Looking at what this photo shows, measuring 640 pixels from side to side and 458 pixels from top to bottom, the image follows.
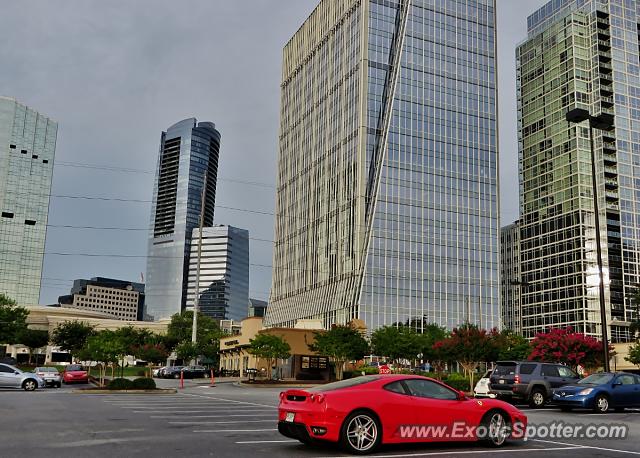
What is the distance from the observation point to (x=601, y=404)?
2112 cm

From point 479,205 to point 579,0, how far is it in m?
55.5

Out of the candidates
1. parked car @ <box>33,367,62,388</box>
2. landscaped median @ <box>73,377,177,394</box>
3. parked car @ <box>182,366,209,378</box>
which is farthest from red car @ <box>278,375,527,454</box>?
parked car @ <box>182,366,209,378</box>

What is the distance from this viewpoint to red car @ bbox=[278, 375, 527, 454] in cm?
1089

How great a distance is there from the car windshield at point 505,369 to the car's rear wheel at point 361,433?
1469 cm

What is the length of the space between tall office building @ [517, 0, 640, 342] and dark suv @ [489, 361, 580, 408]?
10457cm

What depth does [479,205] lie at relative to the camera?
11944 centimetres

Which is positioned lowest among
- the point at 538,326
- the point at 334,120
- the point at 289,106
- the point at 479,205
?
the point at 538,326

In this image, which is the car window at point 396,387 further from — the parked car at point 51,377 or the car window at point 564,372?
the parked car at point 51,377

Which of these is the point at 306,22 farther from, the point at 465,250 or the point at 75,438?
the point at 75,438

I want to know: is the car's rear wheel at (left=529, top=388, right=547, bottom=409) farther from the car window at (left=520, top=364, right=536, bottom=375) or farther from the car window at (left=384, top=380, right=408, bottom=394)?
the car window at (left=384, top=380, right=408, bottom=394)

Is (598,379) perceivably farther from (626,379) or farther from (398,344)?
(398,344)

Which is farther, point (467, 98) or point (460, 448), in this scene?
point (467, 98)

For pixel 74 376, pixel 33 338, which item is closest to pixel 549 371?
pixel 74 376

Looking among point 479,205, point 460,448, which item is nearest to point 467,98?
point 479,205
